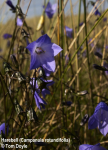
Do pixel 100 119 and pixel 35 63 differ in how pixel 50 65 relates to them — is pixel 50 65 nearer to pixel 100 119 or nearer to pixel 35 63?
pixel 35 63

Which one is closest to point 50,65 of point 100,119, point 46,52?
point 46,52

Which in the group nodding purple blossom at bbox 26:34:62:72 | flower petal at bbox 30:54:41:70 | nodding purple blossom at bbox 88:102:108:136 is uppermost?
nodding purple blossom at bbox 26:34:62:72

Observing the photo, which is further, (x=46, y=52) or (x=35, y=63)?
(x=46, y=52)

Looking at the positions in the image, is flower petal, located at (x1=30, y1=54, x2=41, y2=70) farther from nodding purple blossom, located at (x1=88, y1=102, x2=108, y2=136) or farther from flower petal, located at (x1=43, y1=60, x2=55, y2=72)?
nodding purple blossom, located at (x1=88, y1=102, x2=108, y2=136)

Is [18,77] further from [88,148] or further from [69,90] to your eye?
[88,148]

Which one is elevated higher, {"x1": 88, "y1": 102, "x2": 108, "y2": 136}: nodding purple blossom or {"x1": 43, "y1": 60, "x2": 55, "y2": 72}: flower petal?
{"x1": 43, "y1": 60, "x2": 55, "y2": 72}: flower petal

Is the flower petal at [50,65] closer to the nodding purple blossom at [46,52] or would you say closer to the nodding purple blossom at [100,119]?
the nodding purple blossom at [46,52]

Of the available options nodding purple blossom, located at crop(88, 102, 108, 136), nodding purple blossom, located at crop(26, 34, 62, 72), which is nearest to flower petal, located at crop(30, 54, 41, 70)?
nodding purple blossom, located at crop(26, 34, 62, 72)

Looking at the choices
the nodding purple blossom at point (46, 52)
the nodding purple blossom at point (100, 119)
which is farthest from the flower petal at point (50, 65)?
the nodding purple blossom at point (100, 119)
